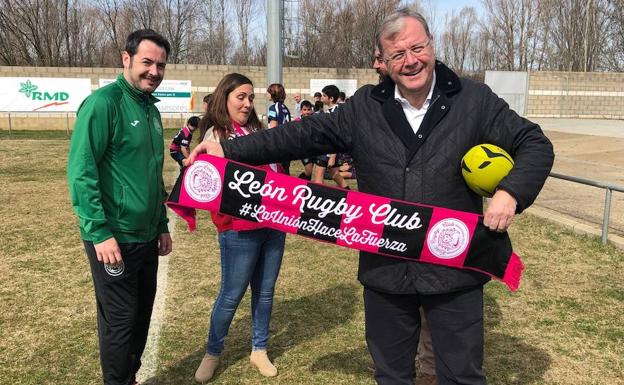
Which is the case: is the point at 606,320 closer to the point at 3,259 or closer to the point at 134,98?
the point at 134,98

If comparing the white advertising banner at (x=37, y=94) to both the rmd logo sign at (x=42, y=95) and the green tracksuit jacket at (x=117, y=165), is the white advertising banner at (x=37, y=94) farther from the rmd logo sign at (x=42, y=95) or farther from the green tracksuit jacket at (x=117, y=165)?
the green tracksuit jacket at (x=117, y=165)

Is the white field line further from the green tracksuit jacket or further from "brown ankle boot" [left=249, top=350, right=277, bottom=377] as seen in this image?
the green tracksuit jacket

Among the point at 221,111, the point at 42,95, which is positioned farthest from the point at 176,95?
the point at 221,111

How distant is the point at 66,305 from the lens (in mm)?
4938

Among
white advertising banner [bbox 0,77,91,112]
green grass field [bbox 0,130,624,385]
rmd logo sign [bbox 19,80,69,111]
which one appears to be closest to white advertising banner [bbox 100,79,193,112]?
white advertising banner [bbox 0,77,91,112]

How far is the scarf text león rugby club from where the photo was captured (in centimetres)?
250

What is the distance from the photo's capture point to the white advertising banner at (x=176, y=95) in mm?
28484

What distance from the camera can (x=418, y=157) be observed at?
7.72ft

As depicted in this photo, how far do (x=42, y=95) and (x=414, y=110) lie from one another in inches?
1120

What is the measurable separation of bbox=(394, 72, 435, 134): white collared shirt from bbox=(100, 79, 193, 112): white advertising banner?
89.6 feet

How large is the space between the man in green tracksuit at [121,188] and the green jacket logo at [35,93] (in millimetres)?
26928

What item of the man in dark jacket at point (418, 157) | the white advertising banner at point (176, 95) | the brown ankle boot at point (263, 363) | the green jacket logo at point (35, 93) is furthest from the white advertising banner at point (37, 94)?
the man in dark jacket at point (418, 157)

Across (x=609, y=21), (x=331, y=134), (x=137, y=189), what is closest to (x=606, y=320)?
(x=331, y=134)

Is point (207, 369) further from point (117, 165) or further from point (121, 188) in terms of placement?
point (117, 165)
